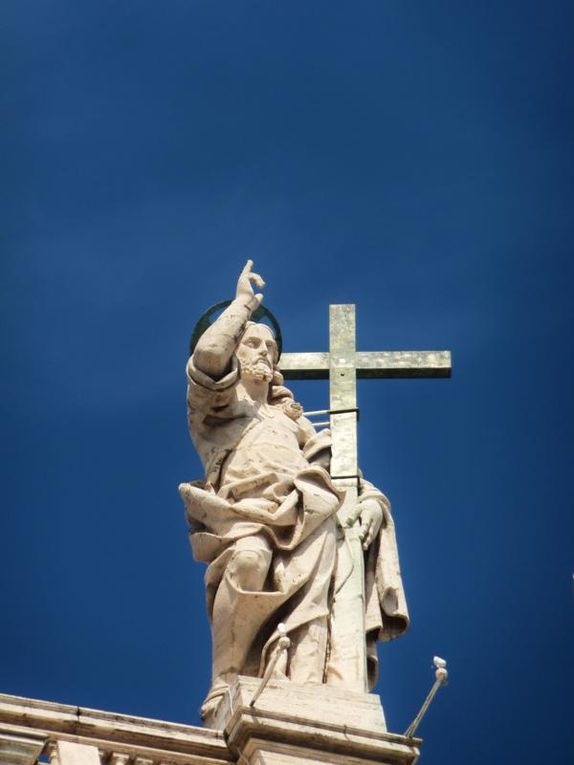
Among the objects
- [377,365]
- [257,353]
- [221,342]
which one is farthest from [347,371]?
[221,342]

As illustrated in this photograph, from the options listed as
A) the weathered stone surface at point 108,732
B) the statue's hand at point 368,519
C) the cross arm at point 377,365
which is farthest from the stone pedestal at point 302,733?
the cross arm at point 377,365

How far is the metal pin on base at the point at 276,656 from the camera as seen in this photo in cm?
1275

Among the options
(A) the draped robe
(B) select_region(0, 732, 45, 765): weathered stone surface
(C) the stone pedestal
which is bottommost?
(B) select_region(0, 732, 45, 765): weathered stone surface

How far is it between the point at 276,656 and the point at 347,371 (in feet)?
14.1

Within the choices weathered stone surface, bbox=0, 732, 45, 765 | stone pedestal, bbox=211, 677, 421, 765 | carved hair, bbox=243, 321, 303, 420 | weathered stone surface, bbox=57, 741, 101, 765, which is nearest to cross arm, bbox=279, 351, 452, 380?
carved hair, bbox=243, 321, 303, 420

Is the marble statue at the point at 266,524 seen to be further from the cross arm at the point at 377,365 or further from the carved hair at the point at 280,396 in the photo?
the cross arm at the point at 377,365

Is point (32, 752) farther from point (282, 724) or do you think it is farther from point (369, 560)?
point (369, 560)

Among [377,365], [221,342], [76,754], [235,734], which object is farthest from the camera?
[377,365]

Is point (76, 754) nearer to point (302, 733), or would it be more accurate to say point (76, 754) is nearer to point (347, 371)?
point (302, 733)

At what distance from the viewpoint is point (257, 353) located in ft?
54.2

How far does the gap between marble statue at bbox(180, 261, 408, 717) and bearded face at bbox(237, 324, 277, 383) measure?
0.01 meters

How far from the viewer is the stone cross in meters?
15.9

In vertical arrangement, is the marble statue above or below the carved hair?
below

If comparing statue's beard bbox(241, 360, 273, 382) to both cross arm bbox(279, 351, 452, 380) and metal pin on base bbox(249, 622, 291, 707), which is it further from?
metal pin on base bbox(249, 622, 291, 707)
